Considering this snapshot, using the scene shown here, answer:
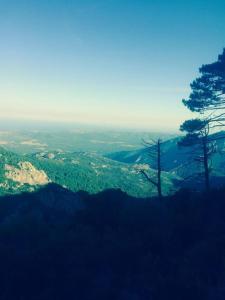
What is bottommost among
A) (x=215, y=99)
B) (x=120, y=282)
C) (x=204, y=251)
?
(x=120, y=282)

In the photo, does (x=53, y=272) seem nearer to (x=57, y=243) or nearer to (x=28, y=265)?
(x=28, y=265)

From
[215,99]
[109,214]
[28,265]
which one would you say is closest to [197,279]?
[28,265]

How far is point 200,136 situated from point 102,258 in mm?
27191

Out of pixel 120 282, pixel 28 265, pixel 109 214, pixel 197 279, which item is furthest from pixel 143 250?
pixel 109 214

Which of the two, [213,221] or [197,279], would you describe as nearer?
[197,279]

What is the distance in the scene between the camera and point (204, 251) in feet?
39.8

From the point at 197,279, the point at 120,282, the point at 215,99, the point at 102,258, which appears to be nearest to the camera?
the point at 197,279

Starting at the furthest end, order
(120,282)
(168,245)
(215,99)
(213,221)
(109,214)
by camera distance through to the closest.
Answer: (215,99)
(109,214)
(213,221)
(168,245)
(120,282)

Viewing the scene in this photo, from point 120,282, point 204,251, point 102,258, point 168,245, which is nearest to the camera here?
point 120,282

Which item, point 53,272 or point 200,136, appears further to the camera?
point 200,136

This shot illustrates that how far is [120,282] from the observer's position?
11398 mm

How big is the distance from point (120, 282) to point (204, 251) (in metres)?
3.55

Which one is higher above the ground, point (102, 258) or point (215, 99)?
point (215, 99)

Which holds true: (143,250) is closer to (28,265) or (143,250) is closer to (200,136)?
(28,265)
